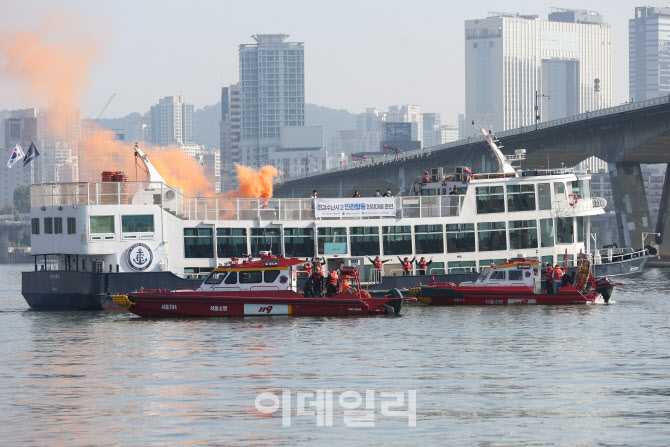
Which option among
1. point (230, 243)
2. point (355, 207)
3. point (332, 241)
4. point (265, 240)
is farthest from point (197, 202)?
point (355, 207)

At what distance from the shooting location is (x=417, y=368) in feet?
119

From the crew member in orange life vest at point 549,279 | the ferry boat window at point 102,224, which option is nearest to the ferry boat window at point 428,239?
the crew member in orange life vest at point 549,279

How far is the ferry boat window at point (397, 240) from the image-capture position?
6325 cm

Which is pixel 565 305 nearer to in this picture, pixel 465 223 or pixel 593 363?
pixel 465 223

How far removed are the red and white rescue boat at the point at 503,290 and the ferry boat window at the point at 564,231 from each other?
6778mm

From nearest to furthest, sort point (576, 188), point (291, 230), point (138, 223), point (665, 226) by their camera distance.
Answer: point (138, 223) → point (291, 230) → point (576, 188) → point (665, 226)

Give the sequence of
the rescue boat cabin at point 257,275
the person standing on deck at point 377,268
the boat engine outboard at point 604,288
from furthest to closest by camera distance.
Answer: the boat engine outboard at point 604,288 → the person standing on deck at point 377,268 → the rescue boat cabin at point 257,275

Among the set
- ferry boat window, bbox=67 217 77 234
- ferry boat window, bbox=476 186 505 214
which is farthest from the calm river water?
ferry boat window, bbox=476 186 505 214

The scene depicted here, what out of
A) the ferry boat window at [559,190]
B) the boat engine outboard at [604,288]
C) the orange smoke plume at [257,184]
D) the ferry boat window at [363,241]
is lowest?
the boat engine outboard at [604,288]

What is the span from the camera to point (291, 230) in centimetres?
6184

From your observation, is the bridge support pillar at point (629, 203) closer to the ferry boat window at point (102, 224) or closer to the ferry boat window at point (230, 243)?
the ferry boat window at point (230, 243)

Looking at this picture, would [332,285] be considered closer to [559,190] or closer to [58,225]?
[58,225]

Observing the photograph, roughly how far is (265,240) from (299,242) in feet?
6.46

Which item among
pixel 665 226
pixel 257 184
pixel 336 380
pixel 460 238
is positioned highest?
pixel 257 184
